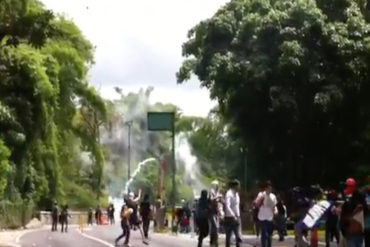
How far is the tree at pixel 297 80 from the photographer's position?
140 feet

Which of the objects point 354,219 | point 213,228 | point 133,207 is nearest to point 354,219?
point 354,219

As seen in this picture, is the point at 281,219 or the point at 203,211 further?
the point at 281,219

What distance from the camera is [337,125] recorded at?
44719 mm

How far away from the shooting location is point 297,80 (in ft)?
142

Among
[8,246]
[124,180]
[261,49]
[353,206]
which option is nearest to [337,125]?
[261,49]

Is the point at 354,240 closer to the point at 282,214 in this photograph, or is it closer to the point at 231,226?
the point at 231,226

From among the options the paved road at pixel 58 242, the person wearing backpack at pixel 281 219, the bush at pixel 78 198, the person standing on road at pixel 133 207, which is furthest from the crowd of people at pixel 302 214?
the bush at pixel 78 198

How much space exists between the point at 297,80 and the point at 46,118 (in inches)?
705

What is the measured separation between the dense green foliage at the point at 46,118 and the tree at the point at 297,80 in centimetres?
811

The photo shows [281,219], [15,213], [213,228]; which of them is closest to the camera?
[213,228]

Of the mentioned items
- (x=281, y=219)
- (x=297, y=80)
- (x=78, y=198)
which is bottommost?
(x=281, y=219)

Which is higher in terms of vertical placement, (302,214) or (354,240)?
(302,214)

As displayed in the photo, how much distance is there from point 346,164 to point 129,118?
79668 millimetres

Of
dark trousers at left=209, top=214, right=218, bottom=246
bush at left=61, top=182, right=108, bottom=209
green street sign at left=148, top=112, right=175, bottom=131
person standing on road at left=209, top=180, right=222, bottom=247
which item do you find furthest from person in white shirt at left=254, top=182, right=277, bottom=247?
bush at left=61, top=182, right=108, bottom=209
